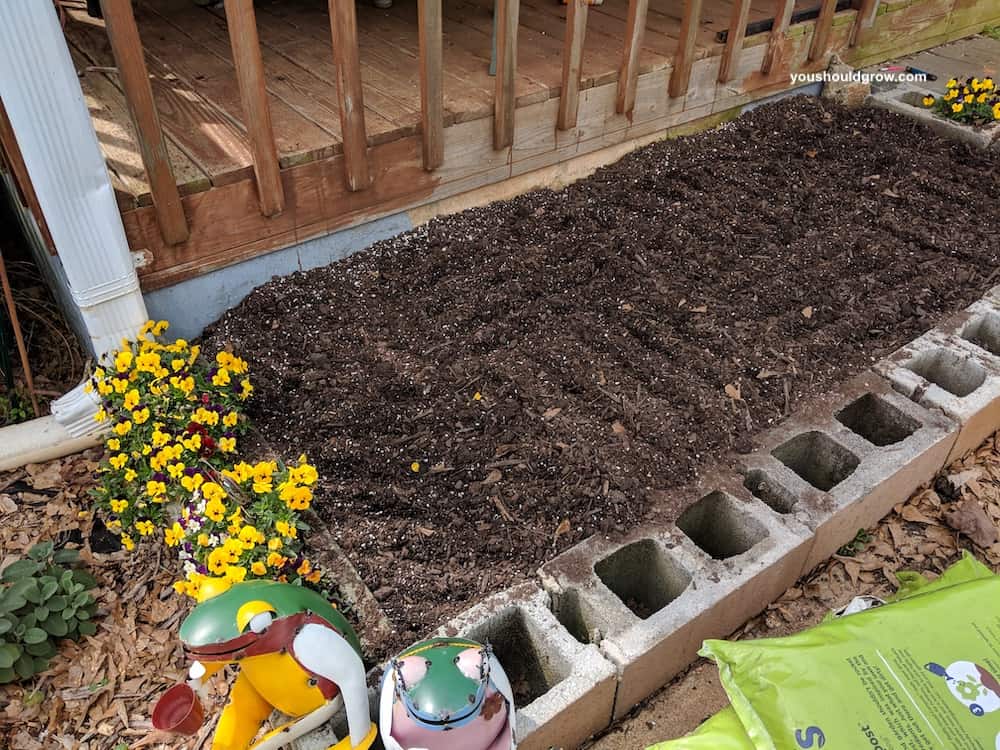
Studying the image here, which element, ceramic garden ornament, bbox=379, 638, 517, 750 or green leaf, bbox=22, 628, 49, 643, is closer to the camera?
ceramic garden ornament, bbox=379, 638, 517, 750

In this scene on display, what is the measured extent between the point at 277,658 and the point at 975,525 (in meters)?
2.47

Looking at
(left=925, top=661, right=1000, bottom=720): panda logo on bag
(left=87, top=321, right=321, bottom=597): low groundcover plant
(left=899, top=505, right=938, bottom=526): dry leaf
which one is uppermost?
(left=925, top=661, right=1000, bottom=720): panda logo on bag

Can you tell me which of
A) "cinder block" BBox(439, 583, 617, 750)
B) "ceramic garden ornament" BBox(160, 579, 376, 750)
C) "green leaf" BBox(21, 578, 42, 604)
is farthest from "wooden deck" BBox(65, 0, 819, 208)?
"cinder block" BBox(439, 583, 617, 750)

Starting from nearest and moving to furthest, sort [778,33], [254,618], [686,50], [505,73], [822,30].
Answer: [254,618] → [505,73] → [686,50] → [778,33] → [822,30]

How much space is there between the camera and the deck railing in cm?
255

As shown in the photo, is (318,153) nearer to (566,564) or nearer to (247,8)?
(247,8)

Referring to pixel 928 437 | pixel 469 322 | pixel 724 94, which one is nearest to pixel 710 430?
pixel 928 437

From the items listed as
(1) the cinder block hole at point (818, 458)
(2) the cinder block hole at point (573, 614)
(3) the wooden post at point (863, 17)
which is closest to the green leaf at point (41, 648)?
(2) the cinder block hole at point (573, 614)

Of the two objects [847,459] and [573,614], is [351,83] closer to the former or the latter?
[573,614]

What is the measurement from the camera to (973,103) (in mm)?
4586

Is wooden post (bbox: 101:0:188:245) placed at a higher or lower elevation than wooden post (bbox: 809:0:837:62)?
higher

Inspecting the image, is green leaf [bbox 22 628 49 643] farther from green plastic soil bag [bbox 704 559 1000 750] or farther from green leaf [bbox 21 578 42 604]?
green plastic soil bag [bbox 704 559 1000 750]

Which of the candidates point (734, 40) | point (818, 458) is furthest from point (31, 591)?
point (734, 40)

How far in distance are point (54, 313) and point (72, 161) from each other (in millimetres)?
1393
